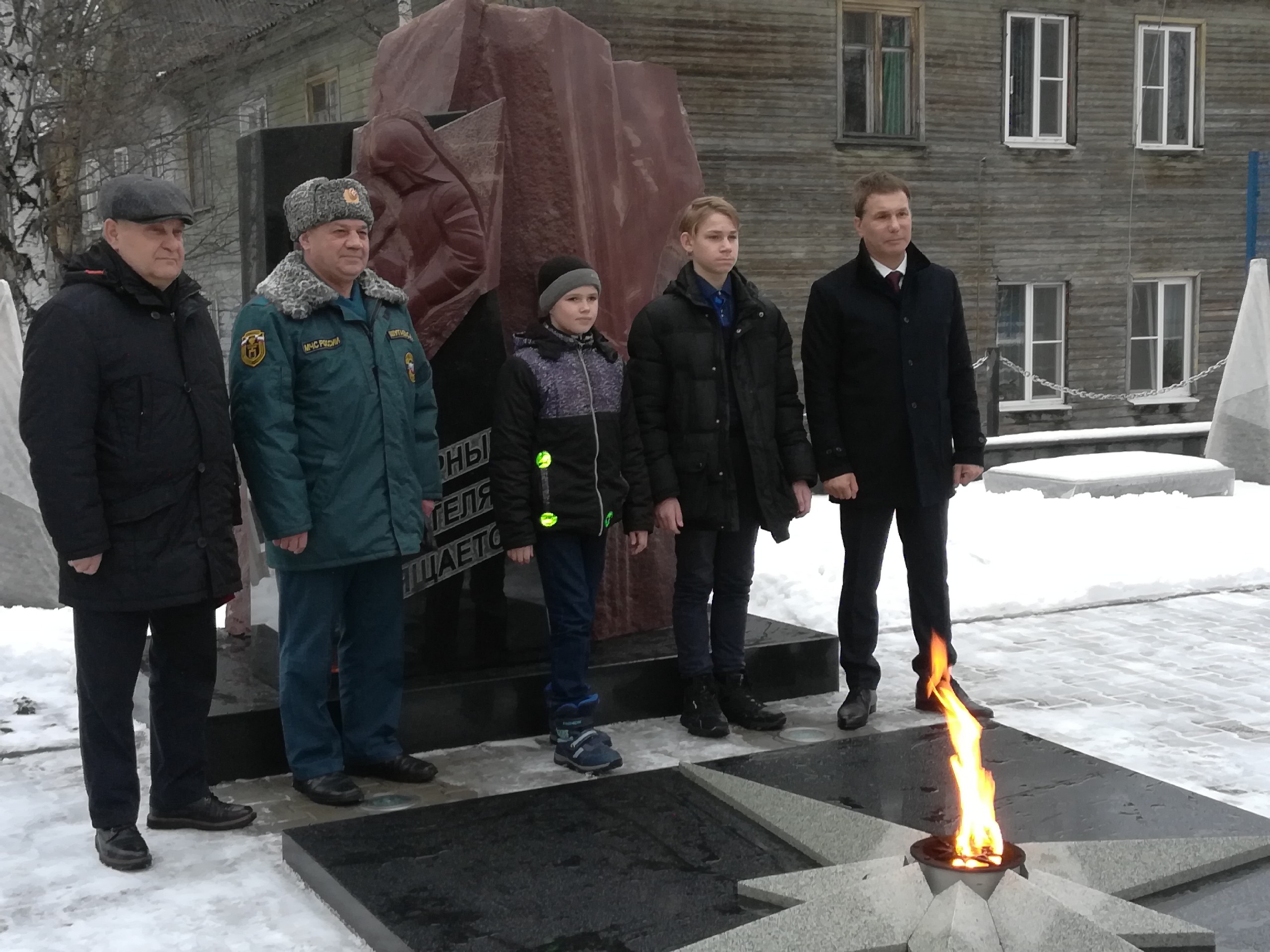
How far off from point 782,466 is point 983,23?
13108 mm

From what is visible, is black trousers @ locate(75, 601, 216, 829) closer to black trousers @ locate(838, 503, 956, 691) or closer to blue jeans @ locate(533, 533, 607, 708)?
blue jeans @ locate(533, 533, 607, 708)

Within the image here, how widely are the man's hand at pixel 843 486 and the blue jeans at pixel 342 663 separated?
1.52 meters

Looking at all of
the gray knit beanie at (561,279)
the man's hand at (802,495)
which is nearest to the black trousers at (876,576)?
the man's hand at (802,495)

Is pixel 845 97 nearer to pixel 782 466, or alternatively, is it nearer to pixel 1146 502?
pixel 1146 502

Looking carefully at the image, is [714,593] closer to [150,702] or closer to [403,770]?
[403,770]

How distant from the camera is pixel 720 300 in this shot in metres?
5.07

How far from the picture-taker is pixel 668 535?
19.4ft

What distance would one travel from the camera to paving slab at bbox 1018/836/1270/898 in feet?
11.9

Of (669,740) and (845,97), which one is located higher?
(845,97)

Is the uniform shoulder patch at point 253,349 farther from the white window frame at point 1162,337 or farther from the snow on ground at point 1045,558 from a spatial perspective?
the white window frame at point 1162,337

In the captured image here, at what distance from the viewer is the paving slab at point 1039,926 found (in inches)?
125

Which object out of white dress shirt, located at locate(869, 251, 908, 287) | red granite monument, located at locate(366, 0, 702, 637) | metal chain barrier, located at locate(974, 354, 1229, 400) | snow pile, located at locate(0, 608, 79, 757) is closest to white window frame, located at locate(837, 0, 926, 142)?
metal chain barrier, located at locate(974, 354, 1229, 400)

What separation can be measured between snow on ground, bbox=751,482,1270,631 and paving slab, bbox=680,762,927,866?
2540mm

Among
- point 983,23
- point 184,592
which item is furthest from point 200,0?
point 184,592
